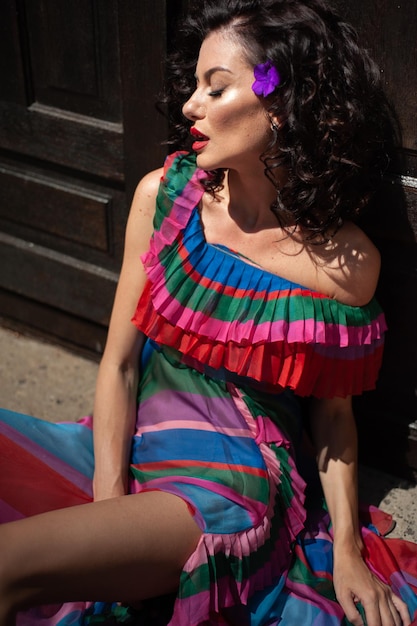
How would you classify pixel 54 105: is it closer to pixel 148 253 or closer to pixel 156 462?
pixel 148 253

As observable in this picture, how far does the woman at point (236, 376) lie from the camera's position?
1.58 metres

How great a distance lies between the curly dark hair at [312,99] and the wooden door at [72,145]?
17.0 inches

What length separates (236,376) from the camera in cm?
190

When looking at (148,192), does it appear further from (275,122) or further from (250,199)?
(275,122)

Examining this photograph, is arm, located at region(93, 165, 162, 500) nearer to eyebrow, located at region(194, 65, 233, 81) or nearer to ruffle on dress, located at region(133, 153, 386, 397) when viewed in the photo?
ruffle on dress, located at region(133, 153, 386, 397)

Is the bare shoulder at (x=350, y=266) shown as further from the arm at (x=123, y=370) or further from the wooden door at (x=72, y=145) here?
the wooden door at (x=72, y=145)

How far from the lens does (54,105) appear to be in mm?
2436

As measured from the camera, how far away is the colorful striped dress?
1.70 m

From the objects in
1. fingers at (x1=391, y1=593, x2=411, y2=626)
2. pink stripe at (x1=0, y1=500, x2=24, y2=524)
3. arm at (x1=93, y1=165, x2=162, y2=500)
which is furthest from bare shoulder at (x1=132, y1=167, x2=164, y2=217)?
fingers at (x1=391, y1=593, x2=411, y2=626)

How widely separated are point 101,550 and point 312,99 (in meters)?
1.03

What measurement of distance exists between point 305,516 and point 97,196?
48.7 inches

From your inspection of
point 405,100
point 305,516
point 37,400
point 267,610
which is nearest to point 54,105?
point 37,400

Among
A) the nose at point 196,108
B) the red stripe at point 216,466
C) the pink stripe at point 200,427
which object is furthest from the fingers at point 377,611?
the nose at point 196,108

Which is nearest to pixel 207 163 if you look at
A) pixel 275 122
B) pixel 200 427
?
pixel 275 122
